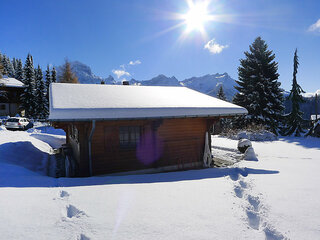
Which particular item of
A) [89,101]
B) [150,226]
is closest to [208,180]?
[150,226]

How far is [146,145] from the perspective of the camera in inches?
297

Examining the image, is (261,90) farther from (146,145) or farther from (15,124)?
(15,124)

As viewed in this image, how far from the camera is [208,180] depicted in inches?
199

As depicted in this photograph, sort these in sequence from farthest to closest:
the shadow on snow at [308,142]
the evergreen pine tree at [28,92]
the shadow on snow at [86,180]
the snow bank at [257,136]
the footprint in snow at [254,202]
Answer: the evergreen pine tree at [28,92], the snow bank at [257,136], the shadow on snow at [308,142], the shadow on snow at [86,180], the footprint in snow at [254,202]

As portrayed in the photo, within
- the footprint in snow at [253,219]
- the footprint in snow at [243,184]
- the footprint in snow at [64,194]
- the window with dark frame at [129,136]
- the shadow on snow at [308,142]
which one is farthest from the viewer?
the shadow on snow at [308,142]

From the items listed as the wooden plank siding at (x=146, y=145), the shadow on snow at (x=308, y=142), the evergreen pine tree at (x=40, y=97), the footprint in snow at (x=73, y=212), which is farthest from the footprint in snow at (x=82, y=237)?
the evergreen pine tree at (x=40, y=97)

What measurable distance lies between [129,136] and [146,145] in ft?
2.67

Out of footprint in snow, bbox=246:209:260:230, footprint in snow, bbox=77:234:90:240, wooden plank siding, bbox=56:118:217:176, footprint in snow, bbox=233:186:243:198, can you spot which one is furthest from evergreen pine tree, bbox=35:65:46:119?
footprint in snow, bbox=246:209:260:230

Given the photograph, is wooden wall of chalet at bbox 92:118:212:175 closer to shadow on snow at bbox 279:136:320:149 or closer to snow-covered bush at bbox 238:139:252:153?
snow-covered bush at bbox 238:139:252:153

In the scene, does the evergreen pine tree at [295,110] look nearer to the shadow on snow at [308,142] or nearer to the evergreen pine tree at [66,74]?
the shadow on snow at [308,142]

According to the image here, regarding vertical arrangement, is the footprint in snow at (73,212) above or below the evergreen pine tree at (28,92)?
below

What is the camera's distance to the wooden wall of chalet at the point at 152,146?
270 inches

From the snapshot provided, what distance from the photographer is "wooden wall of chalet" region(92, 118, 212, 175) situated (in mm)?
6848

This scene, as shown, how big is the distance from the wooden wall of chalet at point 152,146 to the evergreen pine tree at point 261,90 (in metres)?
14.0
